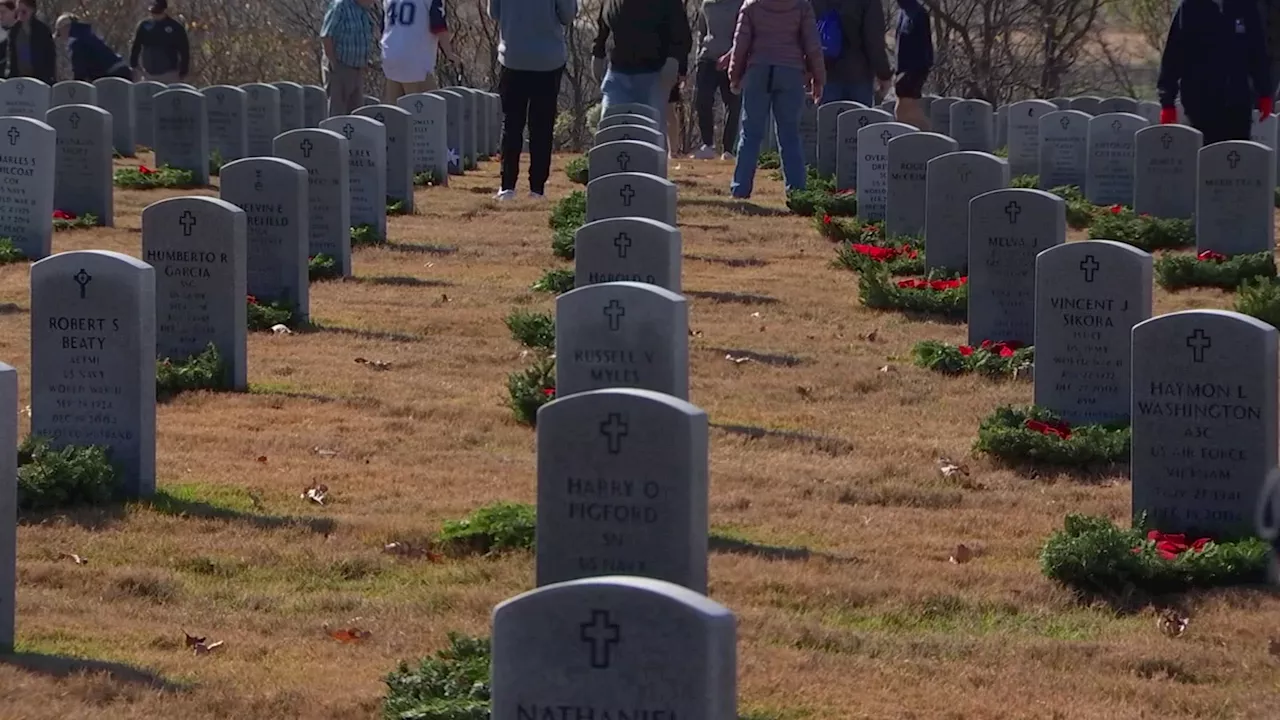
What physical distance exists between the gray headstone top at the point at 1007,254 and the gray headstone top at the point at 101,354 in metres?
4.95

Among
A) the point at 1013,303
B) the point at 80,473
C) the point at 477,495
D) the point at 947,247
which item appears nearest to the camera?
the point at 80,473

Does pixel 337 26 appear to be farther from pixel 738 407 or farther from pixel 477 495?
pixel 477 495

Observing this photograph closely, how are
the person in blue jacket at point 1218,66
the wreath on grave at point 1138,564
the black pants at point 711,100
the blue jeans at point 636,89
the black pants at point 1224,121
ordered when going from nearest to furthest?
the wreath on grave at point 1138,564 → the person in blue jacket at point 1218,66 → the black pants at point 1224,121 → the blue jeans at point 636,89 → the black pants at point 711,100

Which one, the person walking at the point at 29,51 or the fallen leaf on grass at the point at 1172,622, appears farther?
the person walking at the point at 29,51

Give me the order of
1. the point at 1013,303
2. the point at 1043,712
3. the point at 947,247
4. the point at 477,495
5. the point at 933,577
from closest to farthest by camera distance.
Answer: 1. the point at 1043,712
2. the point at 933,577
3. the point at 477,495
4. the point at 1013,303
5. the point at 947,247

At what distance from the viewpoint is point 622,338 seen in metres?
8.63

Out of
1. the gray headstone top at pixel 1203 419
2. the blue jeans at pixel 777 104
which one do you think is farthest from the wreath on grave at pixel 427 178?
the gray headstone top at pixel 1203 419

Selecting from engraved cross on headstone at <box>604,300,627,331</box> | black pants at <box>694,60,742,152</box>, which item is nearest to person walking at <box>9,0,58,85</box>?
black pants at <box>694,60,742,152</box>

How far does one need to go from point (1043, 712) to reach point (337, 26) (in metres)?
16.8

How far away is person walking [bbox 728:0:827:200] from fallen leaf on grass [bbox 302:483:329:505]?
10.8 meters

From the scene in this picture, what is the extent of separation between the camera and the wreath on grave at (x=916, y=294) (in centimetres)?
1433

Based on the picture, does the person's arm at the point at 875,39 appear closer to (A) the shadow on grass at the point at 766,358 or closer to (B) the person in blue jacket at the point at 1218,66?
(B) the person in blue jacket at the point at 1218,66

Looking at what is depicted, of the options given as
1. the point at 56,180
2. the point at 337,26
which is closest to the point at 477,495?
the point at 56,180

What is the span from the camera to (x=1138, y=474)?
834 centimetres
